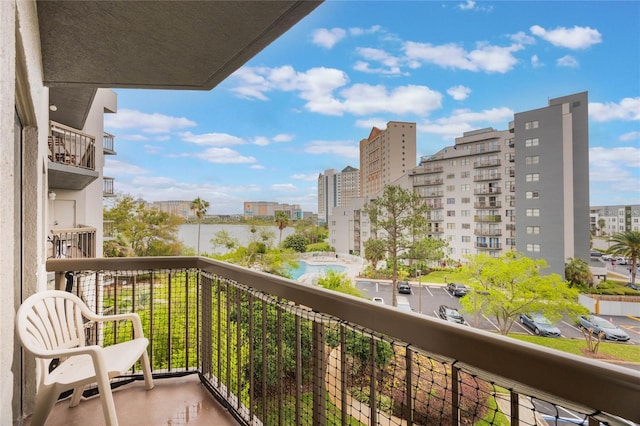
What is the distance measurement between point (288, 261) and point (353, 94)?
17.3m

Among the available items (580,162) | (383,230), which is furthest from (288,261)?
(580,162)

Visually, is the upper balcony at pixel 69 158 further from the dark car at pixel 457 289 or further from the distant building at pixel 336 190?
the distant building at pixel 336 190

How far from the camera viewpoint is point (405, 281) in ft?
55.9

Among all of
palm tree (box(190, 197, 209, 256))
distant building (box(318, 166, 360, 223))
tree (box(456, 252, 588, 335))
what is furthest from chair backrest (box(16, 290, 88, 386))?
distant building (box(318, 166, 360, 223))

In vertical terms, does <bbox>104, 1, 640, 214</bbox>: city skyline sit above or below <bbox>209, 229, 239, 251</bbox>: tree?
above

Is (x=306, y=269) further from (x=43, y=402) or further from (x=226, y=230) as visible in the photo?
(x=43, y=402)

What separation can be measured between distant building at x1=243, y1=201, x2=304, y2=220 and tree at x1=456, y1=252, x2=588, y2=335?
12.8m

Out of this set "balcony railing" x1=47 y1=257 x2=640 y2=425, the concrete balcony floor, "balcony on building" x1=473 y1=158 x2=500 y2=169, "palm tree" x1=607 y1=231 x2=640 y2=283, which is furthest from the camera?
"balcony on building" x1=473 y1=158 x2=500 y2=169

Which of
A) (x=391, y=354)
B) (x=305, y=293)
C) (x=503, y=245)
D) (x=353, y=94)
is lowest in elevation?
(x=503, y=245)

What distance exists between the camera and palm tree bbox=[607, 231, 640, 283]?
6238 millimetres

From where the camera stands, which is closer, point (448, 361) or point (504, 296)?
point (448, 361)

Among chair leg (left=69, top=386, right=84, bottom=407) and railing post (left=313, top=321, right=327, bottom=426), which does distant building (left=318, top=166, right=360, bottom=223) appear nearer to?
chair leg (left=69, top=386, right=84, bottom=407)

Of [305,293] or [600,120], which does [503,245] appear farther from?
[305,293]

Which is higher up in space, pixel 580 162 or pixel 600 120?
pixel 600 120
